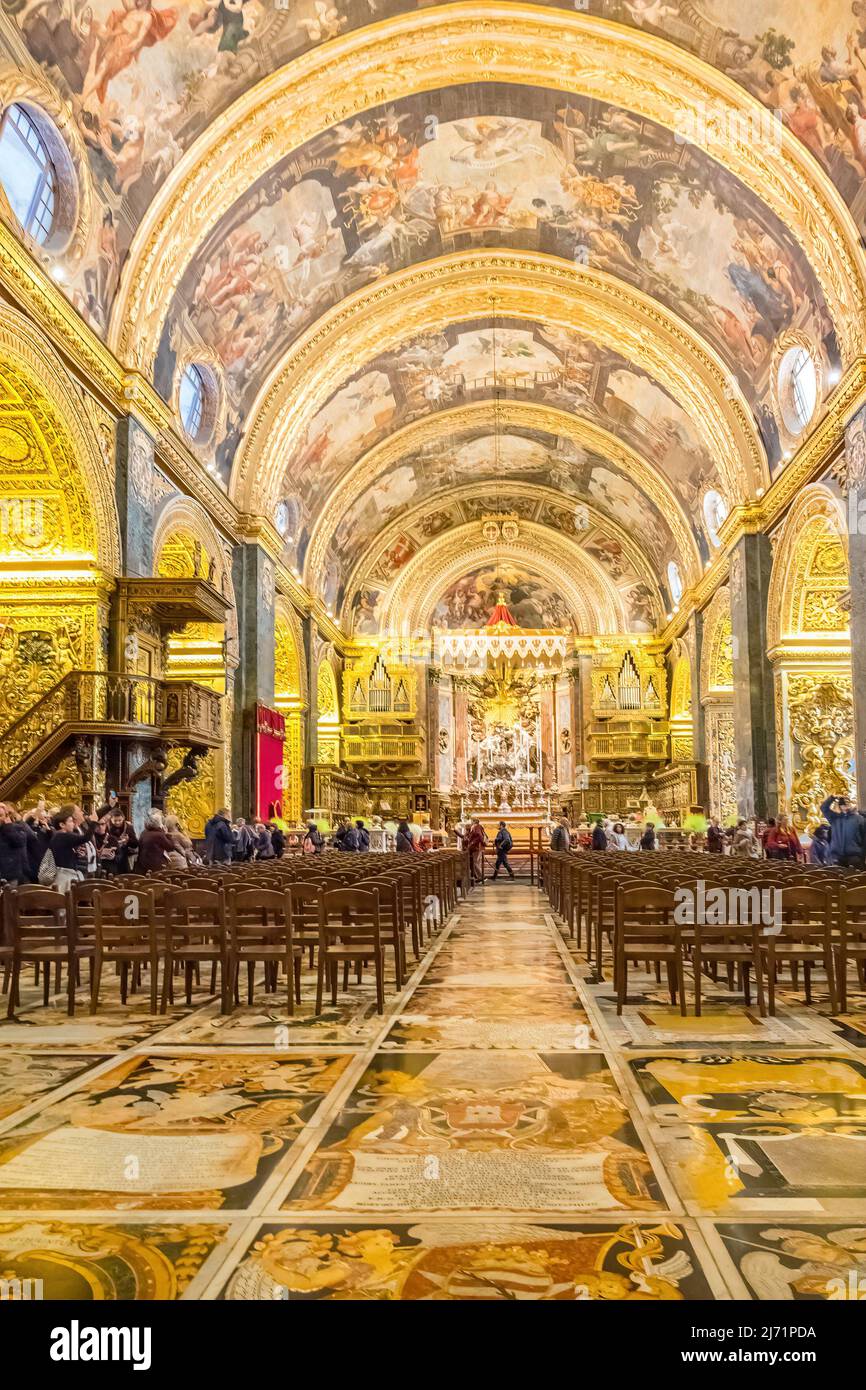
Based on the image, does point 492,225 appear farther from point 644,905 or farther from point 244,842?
point 644,905

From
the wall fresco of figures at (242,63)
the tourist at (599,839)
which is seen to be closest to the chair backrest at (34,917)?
the wall fresco of figures at (242,63)

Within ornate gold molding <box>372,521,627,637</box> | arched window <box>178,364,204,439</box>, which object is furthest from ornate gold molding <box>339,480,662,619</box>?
arched window <box>178,364,204,439</box>

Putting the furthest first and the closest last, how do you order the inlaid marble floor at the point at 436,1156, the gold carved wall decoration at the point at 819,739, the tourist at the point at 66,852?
the gold carved wall decoration at the point at 819,739
the tourist at the point at 66,852
the inlaid marble floor at the point at 436,1156


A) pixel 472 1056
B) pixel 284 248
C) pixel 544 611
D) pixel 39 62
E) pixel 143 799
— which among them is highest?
pixel 284 248

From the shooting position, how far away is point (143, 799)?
15.8 m

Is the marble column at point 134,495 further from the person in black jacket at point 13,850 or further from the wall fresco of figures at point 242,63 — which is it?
the person in black jacket at point 13,850

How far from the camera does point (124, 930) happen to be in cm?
794

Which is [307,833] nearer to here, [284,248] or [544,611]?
[284,248]

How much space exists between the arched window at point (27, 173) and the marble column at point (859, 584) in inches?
495

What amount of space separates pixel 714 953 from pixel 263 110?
15.6 m

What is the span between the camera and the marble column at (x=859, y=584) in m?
15.8

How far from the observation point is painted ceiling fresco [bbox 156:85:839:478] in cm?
1831

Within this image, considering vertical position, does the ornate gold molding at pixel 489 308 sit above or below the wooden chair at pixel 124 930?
above
